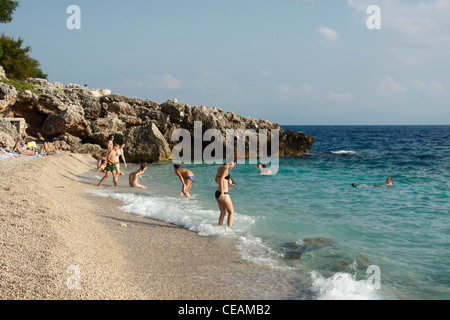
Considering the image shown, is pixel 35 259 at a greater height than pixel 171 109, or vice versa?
pixel 171 109

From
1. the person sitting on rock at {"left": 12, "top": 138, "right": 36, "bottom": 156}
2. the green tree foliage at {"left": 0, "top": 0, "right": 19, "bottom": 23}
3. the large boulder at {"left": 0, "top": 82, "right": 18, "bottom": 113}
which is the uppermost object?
the green tree foliage at {"left": 0, "top": 0, "right": 19, "bottom": 23}

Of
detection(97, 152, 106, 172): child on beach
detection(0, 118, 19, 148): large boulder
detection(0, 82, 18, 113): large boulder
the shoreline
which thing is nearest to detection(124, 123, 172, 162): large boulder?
detection(97, 152, 106, 172): child on beach

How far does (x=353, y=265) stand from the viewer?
20.3 ft

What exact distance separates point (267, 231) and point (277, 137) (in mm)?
22794

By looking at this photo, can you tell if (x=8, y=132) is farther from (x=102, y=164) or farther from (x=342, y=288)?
(x=342, y=288)

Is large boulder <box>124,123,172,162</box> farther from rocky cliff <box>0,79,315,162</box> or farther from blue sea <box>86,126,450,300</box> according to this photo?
blue sea <box>86,126,450,300</box>

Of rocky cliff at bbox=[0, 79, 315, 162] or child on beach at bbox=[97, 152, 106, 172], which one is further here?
rocky cliff at bbox=[0, 79, 315, 162]

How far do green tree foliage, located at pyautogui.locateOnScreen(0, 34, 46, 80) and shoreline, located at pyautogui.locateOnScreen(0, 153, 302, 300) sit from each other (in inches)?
1309

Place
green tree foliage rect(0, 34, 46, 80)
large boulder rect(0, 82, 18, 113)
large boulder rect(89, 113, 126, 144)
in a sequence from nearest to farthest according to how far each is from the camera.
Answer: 1. large boulder rect(0, 82, 18, 113)
2. large boulder rect(89, 113, 126, 144)
3. green tree foliage rect(0, 34, 46, 80)

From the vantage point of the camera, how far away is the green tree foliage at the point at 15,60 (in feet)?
116

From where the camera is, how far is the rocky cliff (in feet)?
79.9

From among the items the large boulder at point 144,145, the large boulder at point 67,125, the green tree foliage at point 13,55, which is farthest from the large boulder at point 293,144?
the green tree foliage at point 13,55
